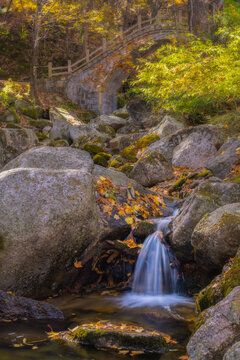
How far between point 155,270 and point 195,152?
556 cm

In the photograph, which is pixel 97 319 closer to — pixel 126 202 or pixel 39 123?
pixel 126 202

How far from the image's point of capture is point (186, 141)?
11.1 metres

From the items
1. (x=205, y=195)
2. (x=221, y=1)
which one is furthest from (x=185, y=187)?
(x=221, y=1)

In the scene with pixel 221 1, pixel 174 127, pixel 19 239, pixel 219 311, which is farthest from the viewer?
pixel 221 1

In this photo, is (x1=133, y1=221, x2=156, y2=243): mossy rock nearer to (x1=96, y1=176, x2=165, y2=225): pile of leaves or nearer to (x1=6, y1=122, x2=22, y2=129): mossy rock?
(x1=96, y1=176, x2=165, y2=225): pile of leaves

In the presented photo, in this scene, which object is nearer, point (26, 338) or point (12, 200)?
point (26, 338)

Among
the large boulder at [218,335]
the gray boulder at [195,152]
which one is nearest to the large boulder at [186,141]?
the gray boulder at [195,152]

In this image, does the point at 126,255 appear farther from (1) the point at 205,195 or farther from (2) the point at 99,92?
(2) the point at 99,92

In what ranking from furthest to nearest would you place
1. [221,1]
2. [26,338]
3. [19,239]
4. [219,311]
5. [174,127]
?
1. [221,1]
2. [174,127]
3. [19,239]
4. [26,338]
5. [219,311]

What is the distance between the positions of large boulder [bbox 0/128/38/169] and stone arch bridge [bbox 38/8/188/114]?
544 inches

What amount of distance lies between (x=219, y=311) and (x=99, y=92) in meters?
25.2

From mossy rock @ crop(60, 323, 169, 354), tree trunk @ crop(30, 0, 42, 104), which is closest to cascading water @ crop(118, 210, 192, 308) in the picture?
mossy rock @ crop(60, 323, 169, 354)

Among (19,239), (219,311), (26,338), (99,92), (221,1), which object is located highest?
(221,1)

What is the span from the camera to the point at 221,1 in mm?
17094
